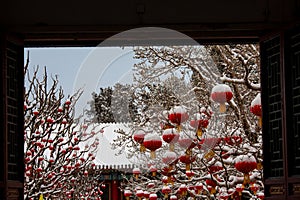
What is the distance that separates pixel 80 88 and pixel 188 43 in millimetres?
7410

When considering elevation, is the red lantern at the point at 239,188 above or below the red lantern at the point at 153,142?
below

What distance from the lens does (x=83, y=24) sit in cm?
530

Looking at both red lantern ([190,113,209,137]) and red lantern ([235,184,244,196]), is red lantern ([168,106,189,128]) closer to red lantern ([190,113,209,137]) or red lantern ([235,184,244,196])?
red lantern ([190,113,209,137])

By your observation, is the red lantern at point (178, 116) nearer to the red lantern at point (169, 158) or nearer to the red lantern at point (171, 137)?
the red lantern at point (171, 137)

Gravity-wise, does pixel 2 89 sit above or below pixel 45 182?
above

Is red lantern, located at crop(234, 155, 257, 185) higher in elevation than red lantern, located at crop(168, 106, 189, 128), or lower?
lower

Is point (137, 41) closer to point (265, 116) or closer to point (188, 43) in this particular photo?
point (188, 43)

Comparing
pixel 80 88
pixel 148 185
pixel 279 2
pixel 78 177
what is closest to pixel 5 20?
pixel 279 2

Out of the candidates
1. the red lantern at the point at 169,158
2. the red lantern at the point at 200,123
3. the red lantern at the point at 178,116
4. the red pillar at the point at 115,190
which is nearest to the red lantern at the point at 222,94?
the red lantern at the point at 200,123

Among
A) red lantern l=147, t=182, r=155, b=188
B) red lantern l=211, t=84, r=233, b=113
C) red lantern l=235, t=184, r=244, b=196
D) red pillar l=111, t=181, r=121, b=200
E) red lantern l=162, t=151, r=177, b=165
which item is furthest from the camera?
red pillar l=111, t=181, r=121, b=200

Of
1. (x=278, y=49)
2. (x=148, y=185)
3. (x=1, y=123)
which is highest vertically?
(x=278, y=49)

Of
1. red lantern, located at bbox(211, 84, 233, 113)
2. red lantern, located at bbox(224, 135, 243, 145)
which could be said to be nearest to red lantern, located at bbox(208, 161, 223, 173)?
red lantern, located at bbox(224, 135, 243, 145)

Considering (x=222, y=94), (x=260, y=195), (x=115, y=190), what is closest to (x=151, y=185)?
(x=260, y=195)

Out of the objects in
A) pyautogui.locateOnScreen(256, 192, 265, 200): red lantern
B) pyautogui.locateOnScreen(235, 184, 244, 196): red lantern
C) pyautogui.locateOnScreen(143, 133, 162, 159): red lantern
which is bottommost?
pyautogui.locateOnScreen(256, 192, 265, 200): red lantern
